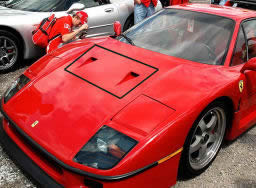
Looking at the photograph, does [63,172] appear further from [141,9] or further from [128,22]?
[128,22]

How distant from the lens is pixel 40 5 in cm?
491

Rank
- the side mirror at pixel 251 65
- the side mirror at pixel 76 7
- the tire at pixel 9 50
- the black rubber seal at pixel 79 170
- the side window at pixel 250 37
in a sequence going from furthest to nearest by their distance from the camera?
the side mirror at pixel 76 7, the tire at pixel 9 50, the side window at pixel 250 37, the side mirror at pixel 251 65, the black rubber seal at pixel 79 170

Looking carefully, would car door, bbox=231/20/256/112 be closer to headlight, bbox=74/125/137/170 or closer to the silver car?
headlight, bbox=74/125/137/170

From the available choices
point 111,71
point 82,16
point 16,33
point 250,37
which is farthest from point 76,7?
point 250,37

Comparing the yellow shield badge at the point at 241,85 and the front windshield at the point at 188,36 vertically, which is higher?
the front windshield at the point at 188,36

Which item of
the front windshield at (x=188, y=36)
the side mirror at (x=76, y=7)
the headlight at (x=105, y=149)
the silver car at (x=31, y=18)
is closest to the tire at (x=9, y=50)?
the silver car at (x=31, y=18)

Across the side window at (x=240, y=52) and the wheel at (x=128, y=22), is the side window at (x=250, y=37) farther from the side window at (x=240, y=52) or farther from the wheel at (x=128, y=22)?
the wheel at (x=128, y=22)

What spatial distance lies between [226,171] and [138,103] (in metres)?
1.14

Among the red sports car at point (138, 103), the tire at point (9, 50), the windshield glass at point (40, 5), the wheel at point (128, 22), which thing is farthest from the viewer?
the wheel at point (128, 22)

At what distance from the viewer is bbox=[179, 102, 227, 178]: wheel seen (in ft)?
7.34

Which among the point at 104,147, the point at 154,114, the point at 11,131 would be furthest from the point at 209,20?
the point at 11,131

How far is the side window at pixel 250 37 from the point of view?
2.94 meters

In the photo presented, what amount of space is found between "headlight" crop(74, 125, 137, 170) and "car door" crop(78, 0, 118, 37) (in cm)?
345

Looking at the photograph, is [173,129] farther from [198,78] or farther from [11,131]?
[11,131]
